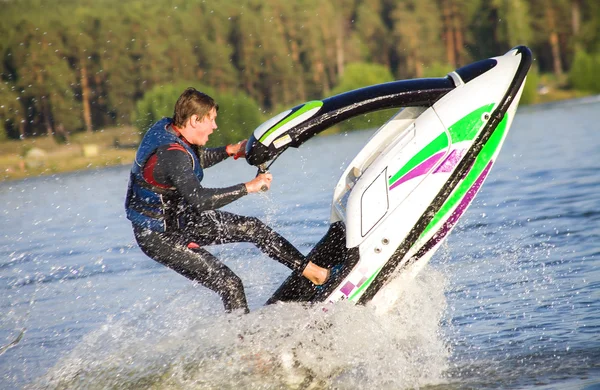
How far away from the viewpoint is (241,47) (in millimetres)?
52688

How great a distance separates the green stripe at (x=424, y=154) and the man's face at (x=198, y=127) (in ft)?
3.80

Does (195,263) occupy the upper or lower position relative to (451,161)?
lower

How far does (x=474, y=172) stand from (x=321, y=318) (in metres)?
1.32

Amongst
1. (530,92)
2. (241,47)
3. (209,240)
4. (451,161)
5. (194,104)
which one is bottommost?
(530,92)

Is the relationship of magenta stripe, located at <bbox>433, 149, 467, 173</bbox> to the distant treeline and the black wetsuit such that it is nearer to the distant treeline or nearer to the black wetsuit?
the black wetsuit

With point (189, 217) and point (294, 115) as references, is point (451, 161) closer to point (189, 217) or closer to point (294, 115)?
point (294, 115)

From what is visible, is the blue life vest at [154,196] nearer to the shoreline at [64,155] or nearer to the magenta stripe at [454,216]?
the magenta stripe at [454,216]

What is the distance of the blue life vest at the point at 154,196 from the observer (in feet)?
17.0

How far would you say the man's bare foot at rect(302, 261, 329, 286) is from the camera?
5336 millimetres

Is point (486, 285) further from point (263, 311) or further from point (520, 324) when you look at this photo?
point (263, 311)

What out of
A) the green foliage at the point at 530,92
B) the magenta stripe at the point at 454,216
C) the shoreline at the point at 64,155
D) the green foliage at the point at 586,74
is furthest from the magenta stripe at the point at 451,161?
the green foliage at the point at 586,74

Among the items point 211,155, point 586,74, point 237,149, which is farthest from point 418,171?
point 586,74

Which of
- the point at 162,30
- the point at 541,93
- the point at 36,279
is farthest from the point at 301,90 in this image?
the point at 36,279

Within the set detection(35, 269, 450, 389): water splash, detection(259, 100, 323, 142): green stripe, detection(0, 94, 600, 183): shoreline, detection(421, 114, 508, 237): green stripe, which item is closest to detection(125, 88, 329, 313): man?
detection(35, 269, 450, 389): water splash
